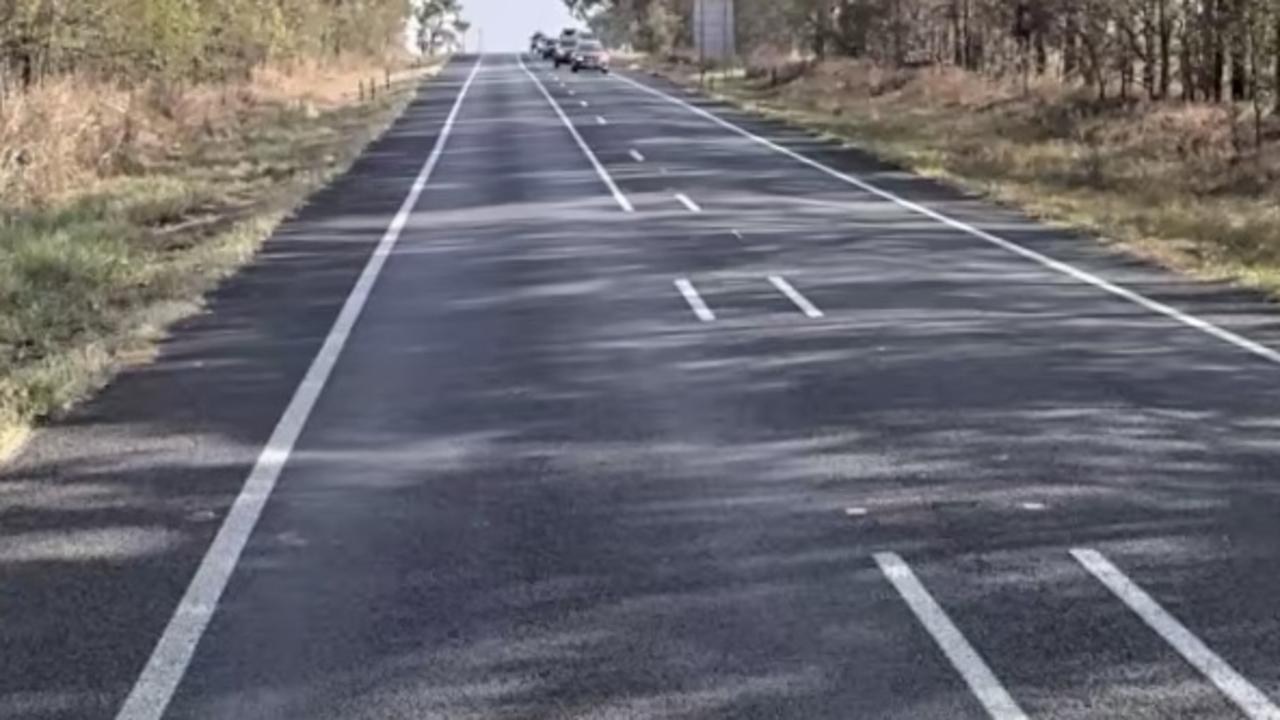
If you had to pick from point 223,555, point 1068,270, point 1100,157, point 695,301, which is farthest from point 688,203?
point 223,555

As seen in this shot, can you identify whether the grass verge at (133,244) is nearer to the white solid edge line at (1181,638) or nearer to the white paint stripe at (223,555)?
the white paint stripe at (223,555)

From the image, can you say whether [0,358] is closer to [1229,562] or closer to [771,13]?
[1229,562]

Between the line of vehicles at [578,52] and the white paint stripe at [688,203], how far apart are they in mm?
56100

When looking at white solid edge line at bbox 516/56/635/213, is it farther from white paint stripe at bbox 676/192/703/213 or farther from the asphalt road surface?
the asphalt road surface

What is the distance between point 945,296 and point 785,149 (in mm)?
16834

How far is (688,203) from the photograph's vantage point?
20.9 metres

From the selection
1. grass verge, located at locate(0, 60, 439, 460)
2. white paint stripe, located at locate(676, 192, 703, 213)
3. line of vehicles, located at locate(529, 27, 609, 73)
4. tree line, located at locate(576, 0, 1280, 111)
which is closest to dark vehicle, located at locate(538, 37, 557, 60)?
line of vehicles, located at locate(529, 27, 609, 73)

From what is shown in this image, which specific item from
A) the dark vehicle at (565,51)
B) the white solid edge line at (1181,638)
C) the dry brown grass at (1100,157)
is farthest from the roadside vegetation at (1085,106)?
the dark vehicle at (565,51)

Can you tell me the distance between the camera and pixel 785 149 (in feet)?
97.8

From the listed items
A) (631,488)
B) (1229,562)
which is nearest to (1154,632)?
(1229,562)

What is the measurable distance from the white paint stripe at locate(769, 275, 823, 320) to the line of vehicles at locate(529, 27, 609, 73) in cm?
6403

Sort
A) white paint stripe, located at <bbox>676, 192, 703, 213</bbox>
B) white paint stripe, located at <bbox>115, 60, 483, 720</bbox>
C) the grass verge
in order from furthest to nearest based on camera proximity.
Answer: white paint stripe, located at <bbox>676, 192, 703, 213</bbox>
the grass verge
white paint stripe, located at <bbox>115, 60, 483, 720</bbox>

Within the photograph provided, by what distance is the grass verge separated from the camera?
419 inches

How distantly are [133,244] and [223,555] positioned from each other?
437 inches
